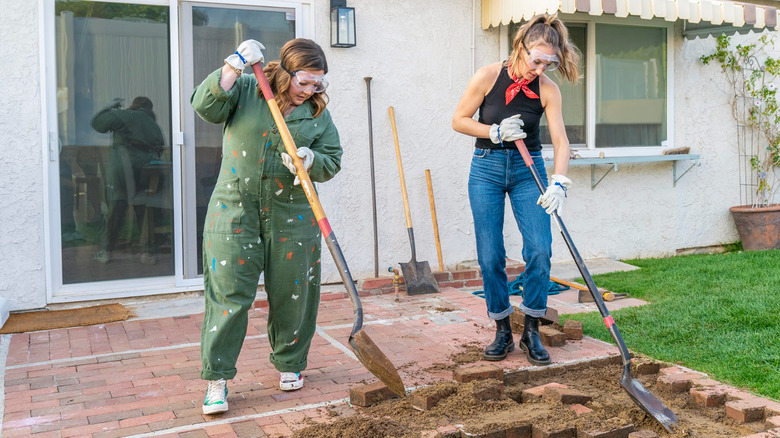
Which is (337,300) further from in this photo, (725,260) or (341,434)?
(725,260)

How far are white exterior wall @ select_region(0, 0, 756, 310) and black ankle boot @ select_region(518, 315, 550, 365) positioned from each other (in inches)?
106

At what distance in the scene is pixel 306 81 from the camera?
3.81m

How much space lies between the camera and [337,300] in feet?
21.6

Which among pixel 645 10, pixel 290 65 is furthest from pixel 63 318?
pixel 645 10

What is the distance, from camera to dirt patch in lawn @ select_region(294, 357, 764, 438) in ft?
11.1

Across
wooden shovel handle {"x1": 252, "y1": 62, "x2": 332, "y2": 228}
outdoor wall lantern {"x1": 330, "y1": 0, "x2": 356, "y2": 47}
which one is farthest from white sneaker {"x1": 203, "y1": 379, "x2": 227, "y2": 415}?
outdoor wall lantern {"x1": 330, "y1": 0, "x2": 356, "y2": 47}

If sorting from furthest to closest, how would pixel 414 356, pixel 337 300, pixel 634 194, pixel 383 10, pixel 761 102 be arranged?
1. pixel 761 102
2. pixel 634 194
3. pixel 383 10
4. pixel 337 300
5. pixel 414 356

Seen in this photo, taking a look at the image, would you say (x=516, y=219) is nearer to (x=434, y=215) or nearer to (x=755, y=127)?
(x=434, y=215)

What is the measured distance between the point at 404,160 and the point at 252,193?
3.64 metres

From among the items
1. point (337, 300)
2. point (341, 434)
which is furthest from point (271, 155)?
point (337, 300)

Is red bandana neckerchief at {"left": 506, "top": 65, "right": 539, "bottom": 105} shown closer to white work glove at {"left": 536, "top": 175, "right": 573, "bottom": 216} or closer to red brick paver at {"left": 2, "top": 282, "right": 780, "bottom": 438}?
white work glove at {"left": 536, "top": 175, "right": 573, "bottom": 216}

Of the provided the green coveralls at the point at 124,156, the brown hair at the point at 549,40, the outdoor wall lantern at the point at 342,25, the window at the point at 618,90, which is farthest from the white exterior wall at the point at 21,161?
the window at the point at 618,90

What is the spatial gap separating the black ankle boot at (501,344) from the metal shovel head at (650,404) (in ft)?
3.25

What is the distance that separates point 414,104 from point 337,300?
6.67 feet
